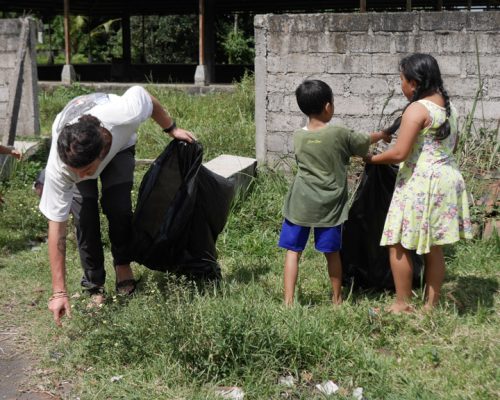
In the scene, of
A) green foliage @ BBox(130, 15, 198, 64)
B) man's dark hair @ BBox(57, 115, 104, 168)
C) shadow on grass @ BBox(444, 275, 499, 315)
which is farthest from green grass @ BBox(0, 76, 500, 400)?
green foliage @ BBox(130, 15, 198, 64)

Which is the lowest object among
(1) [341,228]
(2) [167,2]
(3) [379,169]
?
(1) [341,228]

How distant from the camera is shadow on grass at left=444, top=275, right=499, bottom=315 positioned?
4090mm

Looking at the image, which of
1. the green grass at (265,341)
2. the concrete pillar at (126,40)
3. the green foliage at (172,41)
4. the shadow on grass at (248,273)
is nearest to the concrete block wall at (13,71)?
the green grass at (265,341)

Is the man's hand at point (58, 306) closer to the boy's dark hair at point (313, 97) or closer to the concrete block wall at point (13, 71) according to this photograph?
the boy's dark hair at point (313, 97)

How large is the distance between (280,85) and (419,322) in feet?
11.5

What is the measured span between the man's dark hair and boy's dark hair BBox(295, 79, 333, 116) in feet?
3.79

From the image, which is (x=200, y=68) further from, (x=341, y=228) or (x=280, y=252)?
(x=341, y=228)

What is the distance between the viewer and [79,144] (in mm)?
3373

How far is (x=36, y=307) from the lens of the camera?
14.6 feet

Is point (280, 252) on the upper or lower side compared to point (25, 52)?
lower

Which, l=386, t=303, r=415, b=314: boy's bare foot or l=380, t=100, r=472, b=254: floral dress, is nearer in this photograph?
l=380, t=100, r=472, b=254: floral dress

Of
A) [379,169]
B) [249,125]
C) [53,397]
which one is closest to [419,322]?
[379,169]

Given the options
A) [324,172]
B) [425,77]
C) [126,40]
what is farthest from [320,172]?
[126,40]

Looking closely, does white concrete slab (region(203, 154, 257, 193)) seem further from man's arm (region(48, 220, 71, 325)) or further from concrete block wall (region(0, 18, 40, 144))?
concrete block wall (region(0, 18, 40, 144))
